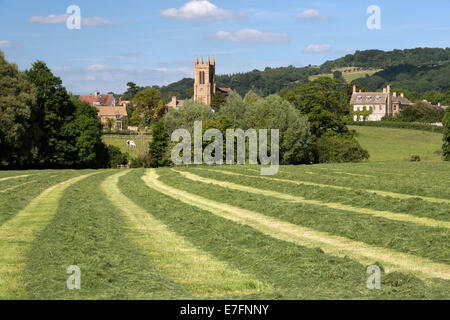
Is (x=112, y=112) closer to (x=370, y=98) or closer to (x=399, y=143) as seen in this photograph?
(x=370, y=98)

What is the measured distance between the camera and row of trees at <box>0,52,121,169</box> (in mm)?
56938

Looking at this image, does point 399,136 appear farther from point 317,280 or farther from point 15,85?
point 317,280

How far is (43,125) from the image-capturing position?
67312 millimetres

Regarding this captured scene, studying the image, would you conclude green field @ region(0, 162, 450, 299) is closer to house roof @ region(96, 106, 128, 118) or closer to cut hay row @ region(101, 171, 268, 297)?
cut hay row @ region(101, 171, 268, 297)

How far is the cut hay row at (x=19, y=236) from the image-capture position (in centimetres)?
976

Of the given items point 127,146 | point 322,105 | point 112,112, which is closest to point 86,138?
point 127,146

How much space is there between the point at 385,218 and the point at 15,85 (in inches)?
1961

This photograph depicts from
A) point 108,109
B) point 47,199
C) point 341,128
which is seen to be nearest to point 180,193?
point 47,199

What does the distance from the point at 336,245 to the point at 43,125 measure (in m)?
59.1

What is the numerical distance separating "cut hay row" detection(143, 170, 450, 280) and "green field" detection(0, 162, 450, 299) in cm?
3

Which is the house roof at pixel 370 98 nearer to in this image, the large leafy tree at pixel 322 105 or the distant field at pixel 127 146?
the distant field at pixel 127 146

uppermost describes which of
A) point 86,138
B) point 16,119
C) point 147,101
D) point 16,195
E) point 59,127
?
point 147,101

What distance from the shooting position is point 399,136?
10325cm
